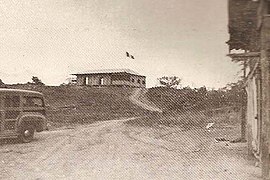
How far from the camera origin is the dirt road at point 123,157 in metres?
6.73

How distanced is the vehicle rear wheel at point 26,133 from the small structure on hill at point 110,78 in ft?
13.2

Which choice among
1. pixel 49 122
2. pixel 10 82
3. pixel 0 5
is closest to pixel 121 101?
pixel 49 122

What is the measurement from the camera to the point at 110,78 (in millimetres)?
15273

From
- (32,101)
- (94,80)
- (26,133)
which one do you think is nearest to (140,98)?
(94,80)

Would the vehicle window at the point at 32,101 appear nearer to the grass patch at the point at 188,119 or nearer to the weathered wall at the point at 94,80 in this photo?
the weathered wall at the point at 94,80

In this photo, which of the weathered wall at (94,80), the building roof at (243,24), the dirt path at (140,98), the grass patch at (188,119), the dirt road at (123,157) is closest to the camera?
the building roof at (243,24)

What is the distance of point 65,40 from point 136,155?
3.29 meters

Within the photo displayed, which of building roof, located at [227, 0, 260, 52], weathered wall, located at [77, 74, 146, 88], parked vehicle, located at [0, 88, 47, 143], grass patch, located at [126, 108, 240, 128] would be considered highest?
building roof, located at [227, 0, 260, 52]

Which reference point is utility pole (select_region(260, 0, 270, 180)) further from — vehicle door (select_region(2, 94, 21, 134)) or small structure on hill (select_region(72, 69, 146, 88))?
small structure on hill (select_region(72, 69, 146, 88))

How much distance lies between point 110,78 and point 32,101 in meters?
5.05

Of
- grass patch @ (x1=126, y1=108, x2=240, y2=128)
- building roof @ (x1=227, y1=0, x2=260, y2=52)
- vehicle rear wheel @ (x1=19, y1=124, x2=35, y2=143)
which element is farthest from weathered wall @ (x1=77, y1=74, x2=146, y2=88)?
building roof @ (x1=227, y1=0, x2=260, y2=52)

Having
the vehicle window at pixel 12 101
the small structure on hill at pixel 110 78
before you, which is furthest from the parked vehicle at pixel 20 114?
the small structure on hill at pixel 110 78

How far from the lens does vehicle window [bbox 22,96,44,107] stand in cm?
1039

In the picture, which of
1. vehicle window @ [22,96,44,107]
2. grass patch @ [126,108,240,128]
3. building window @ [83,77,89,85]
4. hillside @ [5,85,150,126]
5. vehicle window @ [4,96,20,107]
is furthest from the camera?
building window @ [83,77,89,85]
